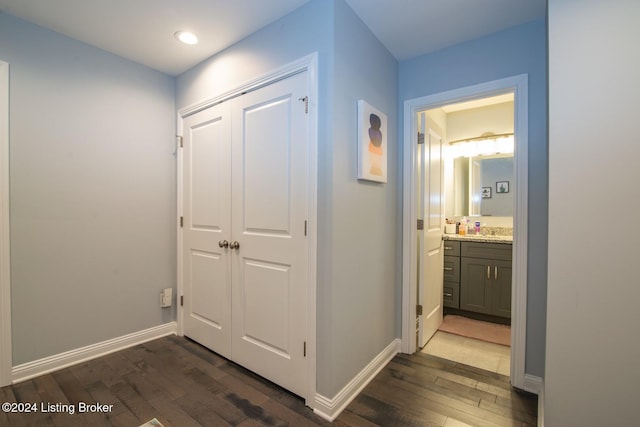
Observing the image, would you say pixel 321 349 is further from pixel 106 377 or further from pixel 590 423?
pixel 106 377

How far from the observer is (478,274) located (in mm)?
3119

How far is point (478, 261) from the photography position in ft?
10.2

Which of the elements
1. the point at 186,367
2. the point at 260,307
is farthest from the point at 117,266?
the point at 260,307

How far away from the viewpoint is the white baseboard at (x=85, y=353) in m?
1.92

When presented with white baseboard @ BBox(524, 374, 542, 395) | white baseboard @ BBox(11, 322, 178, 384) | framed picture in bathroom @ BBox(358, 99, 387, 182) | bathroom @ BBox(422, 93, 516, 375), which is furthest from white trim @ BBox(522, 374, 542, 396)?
white baseboard @ BBox(11, 322, 178, 384)

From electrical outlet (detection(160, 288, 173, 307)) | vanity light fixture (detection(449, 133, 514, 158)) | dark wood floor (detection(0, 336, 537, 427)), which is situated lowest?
dark wood floor (detection(0, 336, 537, 427))

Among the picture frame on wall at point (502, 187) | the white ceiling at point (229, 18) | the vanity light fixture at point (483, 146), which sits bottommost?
the picture frame on wall at point (502, 187)

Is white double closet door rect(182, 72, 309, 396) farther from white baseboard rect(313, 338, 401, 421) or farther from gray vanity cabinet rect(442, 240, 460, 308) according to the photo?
gray vanity cabinet rect(442, 240, 460, 308)

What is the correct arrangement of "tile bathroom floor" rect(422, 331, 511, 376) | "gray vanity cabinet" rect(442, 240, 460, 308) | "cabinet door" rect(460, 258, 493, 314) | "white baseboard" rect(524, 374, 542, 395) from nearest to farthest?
"white baseboard" rect(524, 374, 542, 395) < "tile bathroom floor" rect(422, 331, 511, 376) < "cabinet door" rect(460, 258, 493, 314) < "gray vanity cabinet" rect(442, 240, 460, 308)

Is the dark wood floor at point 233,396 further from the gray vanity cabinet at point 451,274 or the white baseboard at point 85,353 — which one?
the gray vanity cabinet at point 451,274

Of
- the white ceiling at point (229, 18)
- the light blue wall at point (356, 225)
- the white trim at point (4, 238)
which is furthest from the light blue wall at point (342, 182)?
the white trim at point (4, 238)

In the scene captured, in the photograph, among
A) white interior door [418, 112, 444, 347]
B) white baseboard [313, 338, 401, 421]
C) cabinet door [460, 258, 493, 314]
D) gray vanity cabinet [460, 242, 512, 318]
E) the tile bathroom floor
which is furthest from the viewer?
cabinet door [460, 258, 493, 314]

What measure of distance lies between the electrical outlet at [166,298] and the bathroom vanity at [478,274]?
2.96 meters

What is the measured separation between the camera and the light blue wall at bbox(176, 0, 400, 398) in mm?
1614
